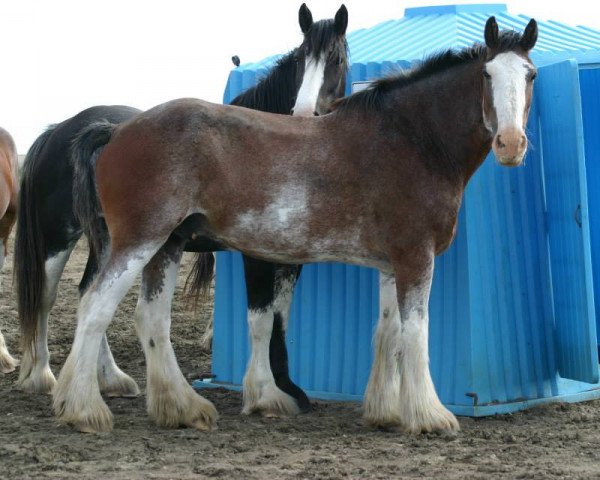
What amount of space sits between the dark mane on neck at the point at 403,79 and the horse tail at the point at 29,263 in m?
2.59

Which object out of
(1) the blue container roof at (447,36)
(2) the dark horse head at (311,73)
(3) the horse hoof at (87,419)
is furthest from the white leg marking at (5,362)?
→ (1) the blue container roof at (447,36)

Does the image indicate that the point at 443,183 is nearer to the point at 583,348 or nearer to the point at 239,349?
the point at 583,348

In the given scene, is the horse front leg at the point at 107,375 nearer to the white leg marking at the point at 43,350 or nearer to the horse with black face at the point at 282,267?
the white leg marking at the point at 43,350

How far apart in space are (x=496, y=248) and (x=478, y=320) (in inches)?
20.1

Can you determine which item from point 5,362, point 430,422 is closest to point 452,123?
point 430,422

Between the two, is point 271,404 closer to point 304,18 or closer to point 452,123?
point 452,123

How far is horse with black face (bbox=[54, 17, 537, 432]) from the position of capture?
231 inches

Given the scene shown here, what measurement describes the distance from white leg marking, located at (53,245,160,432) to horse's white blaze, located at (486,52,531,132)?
2174 millimetres

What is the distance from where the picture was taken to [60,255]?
747cm

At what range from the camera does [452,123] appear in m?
6.08

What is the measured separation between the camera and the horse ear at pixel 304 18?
7.58m

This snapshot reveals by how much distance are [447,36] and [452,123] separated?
5.15 feet

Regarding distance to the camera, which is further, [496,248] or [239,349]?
[239,349]

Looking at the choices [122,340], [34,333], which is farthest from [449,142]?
[122,340]
